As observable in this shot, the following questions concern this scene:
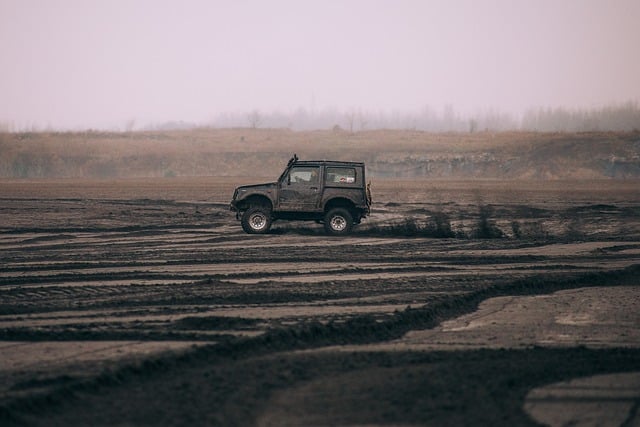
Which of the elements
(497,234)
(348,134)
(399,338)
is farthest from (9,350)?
(348,134)

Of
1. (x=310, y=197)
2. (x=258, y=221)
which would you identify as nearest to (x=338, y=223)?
(x=310, y=197)

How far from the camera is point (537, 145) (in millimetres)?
82625

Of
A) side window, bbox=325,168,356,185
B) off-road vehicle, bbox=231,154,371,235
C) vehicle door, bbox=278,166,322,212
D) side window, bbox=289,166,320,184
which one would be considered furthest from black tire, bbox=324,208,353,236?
side window, bbox=289,166,320,184

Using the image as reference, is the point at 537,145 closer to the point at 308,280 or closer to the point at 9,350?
the point at 308,280

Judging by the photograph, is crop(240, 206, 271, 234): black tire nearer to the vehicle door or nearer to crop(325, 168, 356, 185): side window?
the vehicle door

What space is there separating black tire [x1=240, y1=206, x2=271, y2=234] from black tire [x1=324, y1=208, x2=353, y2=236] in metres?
1.48

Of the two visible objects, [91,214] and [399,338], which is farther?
[91,214]

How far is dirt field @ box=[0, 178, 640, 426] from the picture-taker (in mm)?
7680

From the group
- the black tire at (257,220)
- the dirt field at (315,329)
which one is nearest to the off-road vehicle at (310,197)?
the black tire at (257,220)

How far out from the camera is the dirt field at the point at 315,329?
768 cm

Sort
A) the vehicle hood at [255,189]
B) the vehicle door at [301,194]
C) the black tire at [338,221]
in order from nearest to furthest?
the vehicle door at [301,194]
the vehicle hood at [255,189]
the black tire at [338,221]

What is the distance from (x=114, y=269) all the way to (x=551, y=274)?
7.44 meters

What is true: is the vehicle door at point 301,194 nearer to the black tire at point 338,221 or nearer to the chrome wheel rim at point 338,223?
the black tire at point 338,221

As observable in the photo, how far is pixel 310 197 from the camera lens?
24.1m
